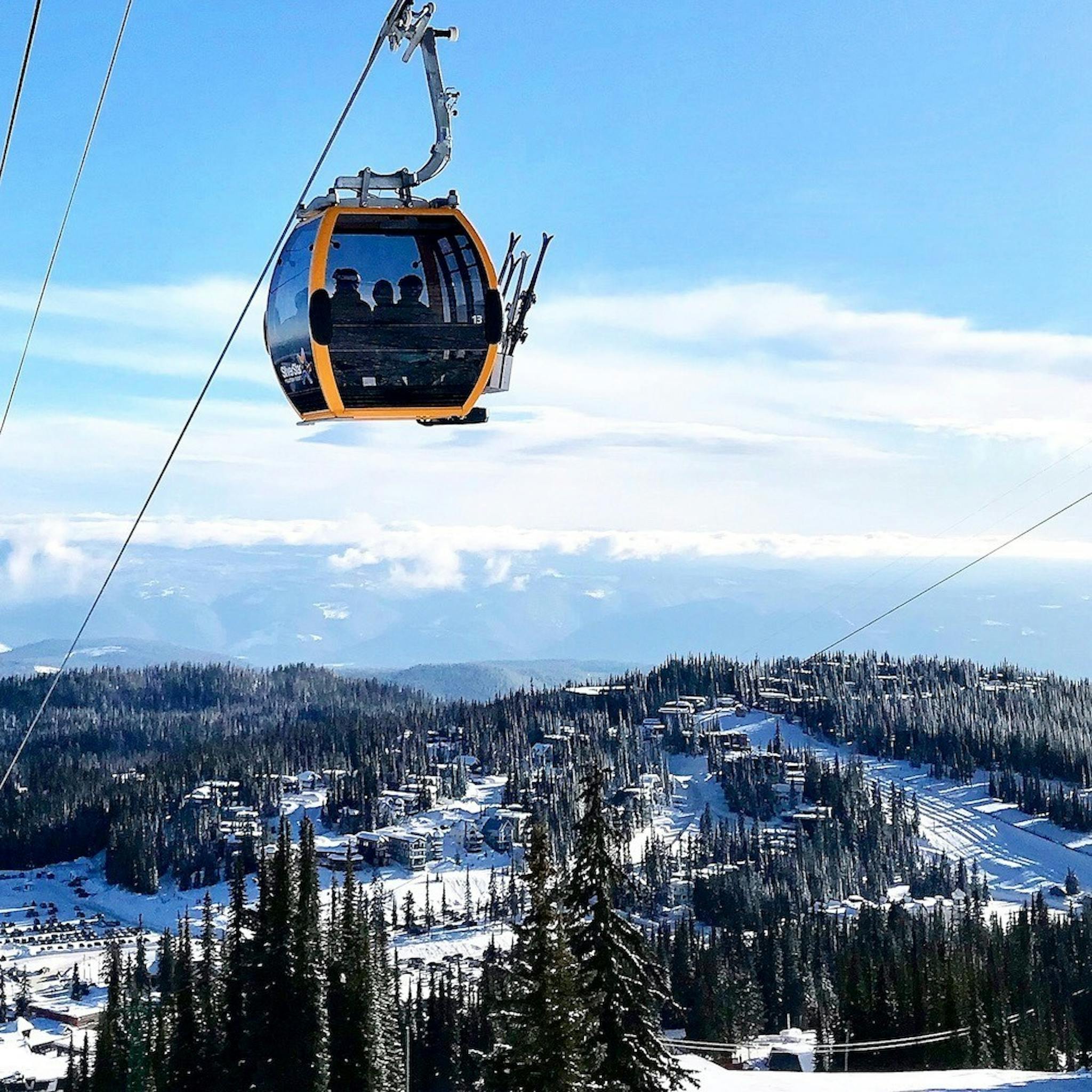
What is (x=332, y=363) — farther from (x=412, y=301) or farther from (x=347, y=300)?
(x=412, y=301)

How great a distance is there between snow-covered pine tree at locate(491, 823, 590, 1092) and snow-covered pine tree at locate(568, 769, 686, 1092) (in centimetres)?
52

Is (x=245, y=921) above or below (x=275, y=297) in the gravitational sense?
below

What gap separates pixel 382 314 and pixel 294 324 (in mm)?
1056

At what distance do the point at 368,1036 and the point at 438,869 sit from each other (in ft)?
421

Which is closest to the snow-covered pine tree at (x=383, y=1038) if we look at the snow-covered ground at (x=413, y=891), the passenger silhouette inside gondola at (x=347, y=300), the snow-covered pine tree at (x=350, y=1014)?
the snow-covered pine tree at (x=350, y=1014)

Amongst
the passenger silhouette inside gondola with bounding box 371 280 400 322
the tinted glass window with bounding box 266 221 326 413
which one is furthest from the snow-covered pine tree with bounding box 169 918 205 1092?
the passenger silhouette inside gondola with bounding box 371 280 400 322

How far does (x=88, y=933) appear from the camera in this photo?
15550cm

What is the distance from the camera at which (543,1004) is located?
25141 millimetres

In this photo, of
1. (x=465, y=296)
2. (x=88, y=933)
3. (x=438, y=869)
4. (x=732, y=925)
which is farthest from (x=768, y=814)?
(x=465, y=296)

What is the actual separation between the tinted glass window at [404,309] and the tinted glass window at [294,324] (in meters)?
0.32

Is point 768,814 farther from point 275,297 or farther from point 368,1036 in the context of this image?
point 275,297

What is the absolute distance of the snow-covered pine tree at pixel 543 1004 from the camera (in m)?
24.9

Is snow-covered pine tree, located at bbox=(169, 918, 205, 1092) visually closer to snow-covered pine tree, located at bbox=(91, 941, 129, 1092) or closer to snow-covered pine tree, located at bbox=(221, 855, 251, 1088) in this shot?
snow-covered pine tree, located at bbox=(221, 855, 251, 1088)

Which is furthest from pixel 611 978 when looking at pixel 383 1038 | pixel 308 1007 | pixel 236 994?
pixel 236 994
